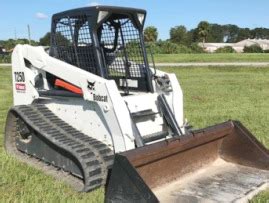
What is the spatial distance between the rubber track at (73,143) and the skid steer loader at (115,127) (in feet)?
0.04

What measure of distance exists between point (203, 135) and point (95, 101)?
1317mm

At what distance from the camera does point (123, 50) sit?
6.32 meters

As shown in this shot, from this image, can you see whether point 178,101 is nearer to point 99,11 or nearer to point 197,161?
A: point 197,161

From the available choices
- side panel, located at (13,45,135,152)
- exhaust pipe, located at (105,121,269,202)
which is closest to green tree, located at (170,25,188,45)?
exhaust pipe, located at (105,121,269,202)

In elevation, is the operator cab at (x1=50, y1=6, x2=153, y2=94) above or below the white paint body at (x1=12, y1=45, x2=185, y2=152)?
above

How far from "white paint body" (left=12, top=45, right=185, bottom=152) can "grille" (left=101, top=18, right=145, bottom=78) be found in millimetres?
329

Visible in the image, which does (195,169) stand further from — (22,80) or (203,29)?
(203,29)

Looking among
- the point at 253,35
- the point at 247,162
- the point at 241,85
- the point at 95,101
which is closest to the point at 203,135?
the point at 247,162

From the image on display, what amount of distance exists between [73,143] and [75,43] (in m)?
1.36

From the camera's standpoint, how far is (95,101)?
17.6 feet

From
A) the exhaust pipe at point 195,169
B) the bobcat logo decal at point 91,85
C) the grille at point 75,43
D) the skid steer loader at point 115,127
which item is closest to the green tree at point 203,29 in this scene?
the skid steer loader at point 115,127

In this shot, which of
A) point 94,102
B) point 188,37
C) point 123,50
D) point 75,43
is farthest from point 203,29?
point 94,102

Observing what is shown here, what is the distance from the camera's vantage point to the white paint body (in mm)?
5176

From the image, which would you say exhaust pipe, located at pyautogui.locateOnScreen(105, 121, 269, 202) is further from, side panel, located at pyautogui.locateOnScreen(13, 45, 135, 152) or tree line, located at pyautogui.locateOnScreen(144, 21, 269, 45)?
tree line, located at pyautogui.locateOnScreen(144, 21, 269, 45)
